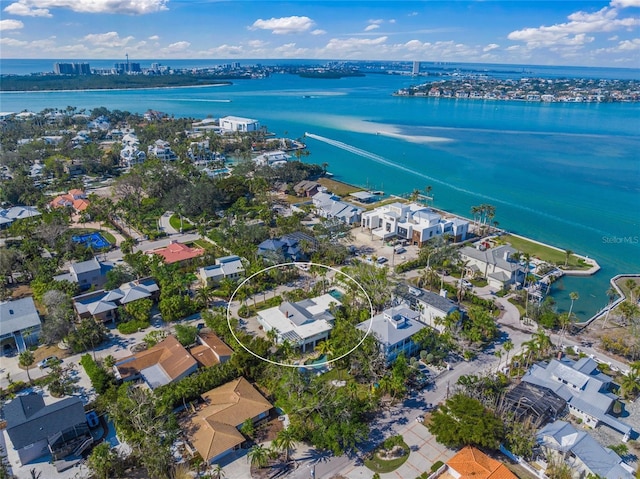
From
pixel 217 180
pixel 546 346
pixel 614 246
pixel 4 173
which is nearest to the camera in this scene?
pixel 546 346

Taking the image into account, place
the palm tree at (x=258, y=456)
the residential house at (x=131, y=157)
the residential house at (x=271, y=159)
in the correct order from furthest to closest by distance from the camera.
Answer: the residential house at (x=131, y=157) → the residential house at (x=271, y=159) → the palm tree at (x=258, y=456)

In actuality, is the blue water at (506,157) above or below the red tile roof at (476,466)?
above

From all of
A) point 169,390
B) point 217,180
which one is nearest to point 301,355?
point 169,390

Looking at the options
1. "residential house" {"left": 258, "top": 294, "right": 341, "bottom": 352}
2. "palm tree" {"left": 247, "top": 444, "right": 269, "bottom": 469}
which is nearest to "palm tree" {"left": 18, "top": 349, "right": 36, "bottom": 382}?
"residential house" {"left": 258, "top": 294, "right": 341, "bottom": 352}

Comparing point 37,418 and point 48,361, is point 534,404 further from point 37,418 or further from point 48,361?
point 48,361

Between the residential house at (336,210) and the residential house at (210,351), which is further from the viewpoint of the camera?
the residential house at (336,210)

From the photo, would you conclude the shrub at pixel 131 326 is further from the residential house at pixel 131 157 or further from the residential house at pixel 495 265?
the residential house at pixel 131 157

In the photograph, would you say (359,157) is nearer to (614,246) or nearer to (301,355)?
(614,246)

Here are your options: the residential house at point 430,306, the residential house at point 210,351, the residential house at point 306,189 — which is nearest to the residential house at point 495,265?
the residential house at point 430,306
